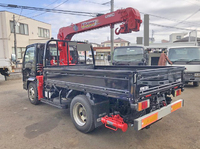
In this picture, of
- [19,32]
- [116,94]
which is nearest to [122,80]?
[116,94]

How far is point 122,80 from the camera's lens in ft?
9.59

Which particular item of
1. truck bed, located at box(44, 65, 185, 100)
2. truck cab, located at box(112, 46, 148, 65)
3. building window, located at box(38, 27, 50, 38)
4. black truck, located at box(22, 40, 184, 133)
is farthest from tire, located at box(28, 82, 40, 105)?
building window, located at box(38, 27, 50, 38)

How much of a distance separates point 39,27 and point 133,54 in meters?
22.5

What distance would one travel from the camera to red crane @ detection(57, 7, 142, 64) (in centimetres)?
509

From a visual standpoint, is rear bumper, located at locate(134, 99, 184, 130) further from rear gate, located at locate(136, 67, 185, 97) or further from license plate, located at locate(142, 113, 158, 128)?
rear gate, located at locate(136, 67, 185, 97)

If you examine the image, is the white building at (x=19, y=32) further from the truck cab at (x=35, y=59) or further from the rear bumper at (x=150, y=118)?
the rear bumper at (x=150, y=118)

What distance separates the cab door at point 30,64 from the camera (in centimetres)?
586

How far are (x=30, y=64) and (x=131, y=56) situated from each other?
5.11 metres

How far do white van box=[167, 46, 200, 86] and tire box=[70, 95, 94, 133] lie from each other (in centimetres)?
638

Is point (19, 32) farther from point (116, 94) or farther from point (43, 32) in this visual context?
point (116, 94)

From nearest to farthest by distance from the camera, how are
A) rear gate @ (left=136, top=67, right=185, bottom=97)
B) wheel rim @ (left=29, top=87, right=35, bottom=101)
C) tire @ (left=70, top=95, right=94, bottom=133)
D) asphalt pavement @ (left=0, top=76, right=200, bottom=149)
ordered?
rear gate @ (left=136, top=67, right=185, bottom=97) → asphalt pavement @ (left=0, top=76, right=200, bottom=149) → tire @ (left=70, top=95, right=94, bottom=133) → wheel rim @ (left=29, top=87, right=35, bottom=101)

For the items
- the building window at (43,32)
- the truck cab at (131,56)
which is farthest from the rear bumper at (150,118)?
the building window at (43,32)

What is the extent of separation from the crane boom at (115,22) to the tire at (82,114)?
2765 millimetres

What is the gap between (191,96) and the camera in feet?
23.0
